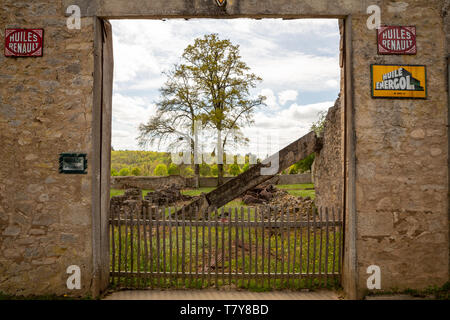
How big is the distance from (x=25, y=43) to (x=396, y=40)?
5.54 meters

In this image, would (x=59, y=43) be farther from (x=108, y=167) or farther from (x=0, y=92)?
(x=108, y=167)

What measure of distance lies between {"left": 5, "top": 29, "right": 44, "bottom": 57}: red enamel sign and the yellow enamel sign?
500 cm

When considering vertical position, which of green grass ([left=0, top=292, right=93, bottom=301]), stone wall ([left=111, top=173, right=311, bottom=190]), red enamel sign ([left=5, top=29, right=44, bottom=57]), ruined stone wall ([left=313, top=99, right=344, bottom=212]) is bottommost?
green grass ([left=0, top=292, right=93, bottom=301])

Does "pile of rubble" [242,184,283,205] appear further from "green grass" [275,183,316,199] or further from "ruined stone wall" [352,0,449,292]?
"ruined stone wall" [352,0,449,292]

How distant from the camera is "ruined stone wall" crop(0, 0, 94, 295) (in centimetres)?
431

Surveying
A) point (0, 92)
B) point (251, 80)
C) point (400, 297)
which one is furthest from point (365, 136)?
point (251, 80)

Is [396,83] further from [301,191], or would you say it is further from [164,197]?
[301,191]

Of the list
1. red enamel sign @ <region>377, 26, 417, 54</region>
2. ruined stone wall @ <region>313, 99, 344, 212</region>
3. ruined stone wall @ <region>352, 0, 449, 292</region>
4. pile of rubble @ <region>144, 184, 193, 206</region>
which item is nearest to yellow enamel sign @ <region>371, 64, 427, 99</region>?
ruined stone wall @ <region>352, 0, 449, 292</region>

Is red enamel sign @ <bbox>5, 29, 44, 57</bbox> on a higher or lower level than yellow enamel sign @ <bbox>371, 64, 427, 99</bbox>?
higher

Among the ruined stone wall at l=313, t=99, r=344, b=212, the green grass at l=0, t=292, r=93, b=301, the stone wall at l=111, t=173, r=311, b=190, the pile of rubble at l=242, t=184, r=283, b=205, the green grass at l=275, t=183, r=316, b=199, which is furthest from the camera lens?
the stone wall at l=111, t=173, r=311, b=190

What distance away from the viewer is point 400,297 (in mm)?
4211

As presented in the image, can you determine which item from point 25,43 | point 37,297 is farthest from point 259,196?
point 25,43

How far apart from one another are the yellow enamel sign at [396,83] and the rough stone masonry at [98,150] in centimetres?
10

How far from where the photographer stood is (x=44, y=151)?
4379mm
